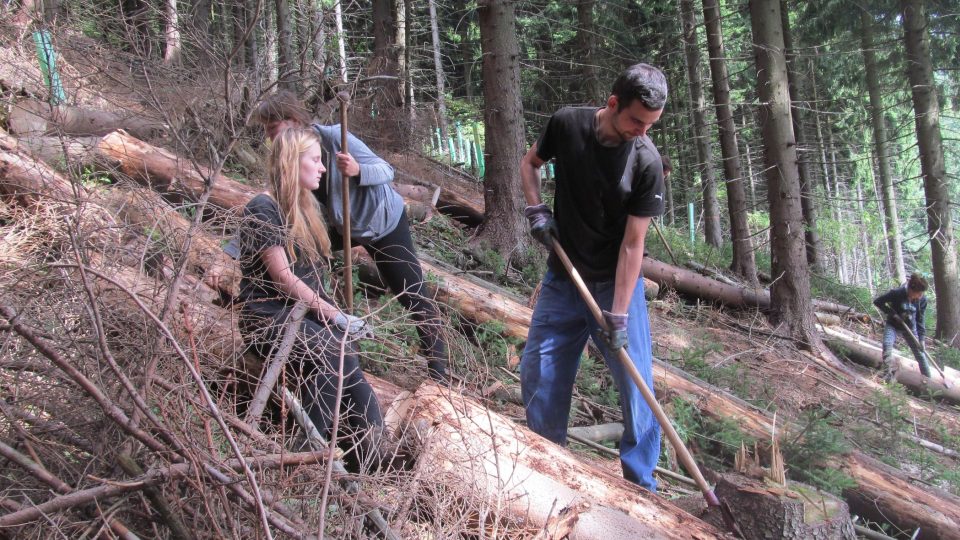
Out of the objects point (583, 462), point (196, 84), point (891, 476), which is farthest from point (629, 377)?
point (196, 84)

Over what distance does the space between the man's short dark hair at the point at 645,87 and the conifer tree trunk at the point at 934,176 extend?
9.63 metres

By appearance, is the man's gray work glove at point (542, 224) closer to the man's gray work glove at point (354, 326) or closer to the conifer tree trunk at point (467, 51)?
the man's gray work glove at point (354, 326)

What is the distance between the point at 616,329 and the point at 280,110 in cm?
196

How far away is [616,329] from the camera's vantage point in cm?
296

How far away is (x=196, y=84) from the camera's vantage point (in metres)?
4.55

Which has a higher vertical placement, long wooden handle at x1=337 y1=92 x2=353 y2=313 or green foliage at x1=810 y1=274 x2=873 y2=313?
long wooden handle at x1=337 y1=92 x2=353 y2=313

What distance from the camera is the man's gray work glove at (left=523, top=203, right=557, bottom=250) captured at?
322cm

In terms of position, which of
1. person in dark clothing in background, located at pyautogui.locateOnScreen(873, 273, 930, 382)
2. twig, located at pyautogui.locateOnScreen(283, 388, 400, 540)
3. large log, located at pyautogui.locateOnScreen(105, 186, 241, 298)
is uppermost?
large log, located at pyautogui.locateOnScreen(105, 186, 241, 298)

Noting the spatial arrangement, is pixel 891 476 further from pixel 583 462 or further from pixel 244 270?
pixel 244 270

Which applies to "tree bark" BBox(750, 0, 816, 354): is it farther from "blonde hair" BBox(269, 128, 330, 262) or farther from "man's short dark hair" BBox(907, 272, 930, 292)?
"blonde hair" BBox(269, 128, 330, 262)

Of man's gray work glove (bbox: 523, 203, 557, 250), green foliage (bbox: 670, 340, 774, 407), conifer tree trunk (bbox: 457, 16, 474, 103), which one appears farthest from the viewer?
conifer tree trunk (bbox: 457, 16, 474, 103)

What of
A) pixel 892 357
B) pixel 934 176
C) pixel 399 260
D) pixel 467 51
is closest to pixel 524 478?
pixel 399 260

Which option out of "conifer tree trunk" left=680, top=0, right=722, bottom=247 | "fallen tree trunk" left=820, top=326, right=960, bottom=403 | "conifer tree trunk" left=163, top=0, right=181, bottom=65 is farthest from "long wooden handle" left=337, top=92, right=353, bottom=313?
"conifer tree trunk" left=680, top=0, right=722, bottom=247

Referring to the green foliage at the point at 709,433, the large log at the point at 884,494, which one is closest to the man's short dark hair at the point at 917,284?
the large log at the point at 884,494
